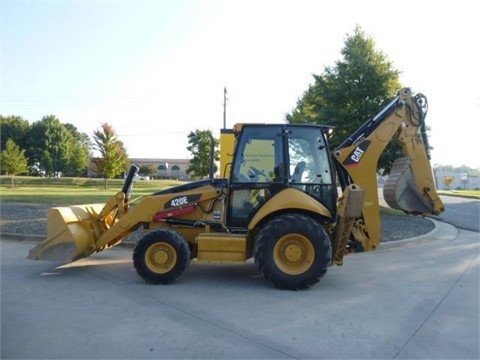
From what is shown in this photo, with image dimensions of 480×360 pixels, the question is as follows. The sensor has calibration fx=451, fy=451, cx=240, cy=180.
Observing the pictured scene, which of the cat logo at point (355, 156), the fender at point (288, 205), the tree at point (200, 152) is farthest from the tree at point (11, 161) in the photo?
the cat logo at point (355, 156)

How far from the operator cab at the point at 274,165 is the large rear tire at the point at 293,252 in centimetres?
60

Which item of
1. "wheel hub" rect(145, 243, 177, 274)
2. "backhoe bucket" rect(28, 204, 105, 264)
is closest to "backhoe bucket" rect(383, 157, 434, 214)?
"wheel hub" rect(145, 243, 177, 274)

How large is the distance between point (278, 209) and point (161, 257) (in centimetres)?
204

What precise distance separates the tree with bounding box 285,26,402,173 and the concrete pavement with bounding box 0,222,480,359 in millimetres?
10489

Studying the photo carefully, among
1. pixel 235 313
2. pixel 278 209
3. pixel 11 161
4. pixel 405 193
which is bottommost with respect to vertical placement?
pixel 235 313

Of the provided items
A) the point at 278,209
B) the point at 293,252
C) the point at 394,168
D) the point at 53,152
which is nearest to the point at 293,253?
the point at 293,252

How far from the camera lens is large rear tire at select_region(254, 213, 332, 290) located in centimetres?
686

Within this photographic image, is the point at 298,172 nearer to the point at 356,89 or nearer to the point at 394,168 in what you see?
the point at 394,168

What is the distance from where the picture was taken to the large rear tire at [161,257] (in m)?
7.20

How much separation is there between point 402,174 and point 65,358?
6134 millimetres

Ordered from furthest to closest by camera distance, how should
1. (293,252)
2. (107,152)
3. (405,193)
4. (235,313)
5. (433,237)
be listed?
(107,152), (433,237), (405,193), (293,252), (235,313)

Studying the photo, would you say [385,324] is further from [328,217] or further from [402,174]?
[402,174]

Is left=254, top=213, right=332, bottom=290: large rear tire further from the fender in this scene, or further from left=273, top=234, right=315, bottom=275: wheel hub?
the fender

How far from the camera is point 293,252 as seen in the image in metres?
6.96
